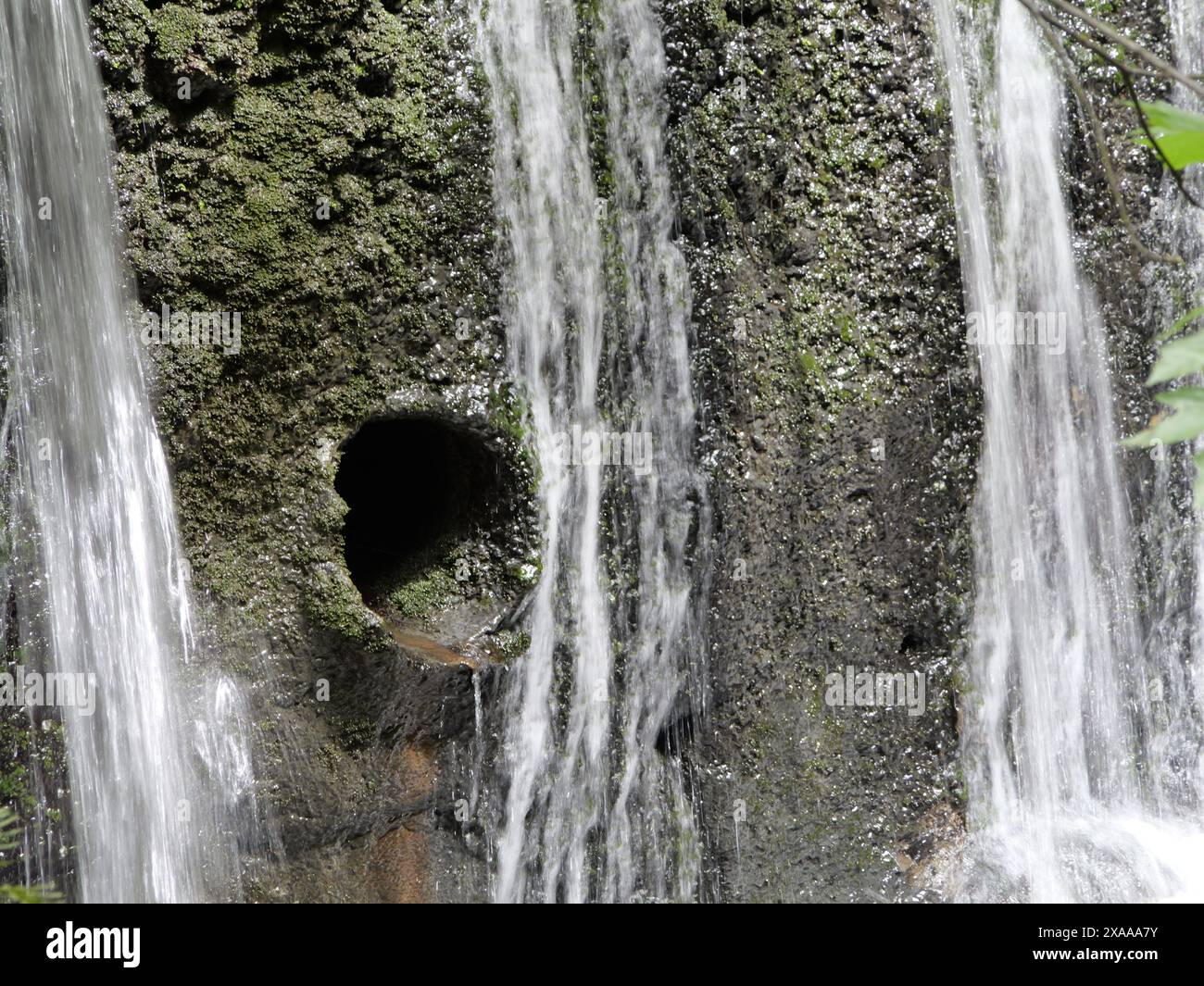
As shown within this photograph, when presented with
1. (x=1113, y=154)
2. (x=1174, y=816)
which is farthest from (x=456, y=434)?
(x=1174, y=816)

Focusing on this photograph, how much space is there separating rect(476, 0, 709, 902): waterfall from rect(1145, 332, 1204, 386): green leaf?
3235 mm

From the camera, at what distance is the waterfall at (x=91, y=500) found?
3.78 meters

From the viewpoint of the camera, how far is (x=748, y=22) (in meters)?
4.66

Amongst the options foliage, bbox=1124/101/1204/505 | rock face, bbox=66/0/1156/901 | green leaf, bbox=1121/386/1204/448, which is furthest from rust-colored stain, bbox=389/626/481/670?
green leaf, bbox=1121/386/1204/448

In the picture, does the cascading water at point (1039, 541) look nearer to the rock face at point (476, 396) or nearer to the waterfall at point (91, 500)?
the rock face at point (476, 396)

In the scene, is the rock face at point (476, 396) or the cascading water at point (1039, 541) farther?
the cascading water at point (1039, 541)

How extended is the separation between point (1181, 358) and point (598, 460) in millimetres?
3358

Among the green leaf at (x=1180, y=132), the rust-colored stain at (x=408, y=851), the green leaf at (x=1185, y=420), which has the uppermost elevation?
the green leaf at (x=1180, y=132)

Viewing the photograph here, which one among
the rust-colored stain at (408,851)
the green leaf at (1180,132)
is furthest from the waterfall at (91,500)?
the green leaf at (1180,132)

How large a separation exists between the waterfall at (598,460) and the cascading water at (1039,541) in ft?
4.27

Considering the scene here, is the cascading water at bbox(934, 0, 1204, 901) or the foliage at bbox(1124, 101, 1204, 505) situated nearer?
the foliage at bbox(1124, 101, 1204, 505)

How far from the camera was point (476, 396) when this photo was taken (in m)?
4.41

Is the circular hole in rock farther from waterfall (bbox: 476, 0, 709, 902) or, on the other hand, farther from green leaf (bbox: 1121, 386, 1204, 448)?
green leaf (bbox: 1121, 386, 1204, 448)

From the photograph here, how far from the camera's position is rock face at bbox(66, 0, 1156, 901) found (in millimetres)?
4172
